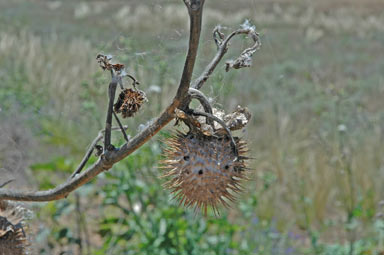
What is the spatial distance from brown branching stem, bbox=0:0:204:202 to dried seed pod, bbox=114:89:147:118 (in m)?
0.07

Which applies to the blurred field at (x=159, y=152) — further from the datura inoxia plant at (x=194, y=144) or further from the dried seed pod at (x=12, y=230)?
the dried seed pod at (x=12, y=230)

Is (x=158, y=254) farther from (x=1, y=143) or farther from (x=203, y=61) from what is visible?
(x=203, y=61)

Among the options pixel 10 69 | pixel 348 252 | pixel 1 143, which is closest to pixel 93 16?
pixel 10 69

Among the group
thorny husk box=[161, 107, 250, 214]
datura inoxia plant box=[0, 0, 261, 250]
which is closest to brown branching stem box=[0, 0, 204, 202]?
datura inoxia plant box=[0, 0, 261, 250]

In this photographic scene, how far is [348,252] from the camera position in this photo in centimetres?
423

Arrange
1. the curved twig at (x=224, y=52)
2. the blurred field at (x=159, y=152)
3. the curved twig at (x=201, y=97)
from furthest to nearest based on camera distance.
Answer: the blurred field at (x=159, y=152), the curved twig at (x=224, y=52), the curved twig at (x=201, y=97)

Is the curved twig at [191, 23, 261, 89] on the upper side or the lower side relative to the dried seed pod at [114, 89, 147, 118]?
upper

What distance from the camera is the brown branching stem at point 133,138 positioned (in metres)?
0.98

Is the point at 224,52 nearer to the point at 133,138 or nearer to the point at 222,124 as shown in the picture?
the point at 222,124

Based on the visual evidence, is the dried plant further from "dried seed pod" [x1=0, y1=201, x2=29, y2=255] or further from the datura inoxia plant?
"dried seed pod" [x1=0, y1=201, x2=29, y2=255]

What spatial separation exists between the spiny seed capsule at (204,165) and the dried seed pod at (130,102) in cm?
16

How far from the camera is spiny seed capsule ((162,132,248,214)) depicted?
139 cm

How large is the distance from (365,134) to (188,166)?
569cm

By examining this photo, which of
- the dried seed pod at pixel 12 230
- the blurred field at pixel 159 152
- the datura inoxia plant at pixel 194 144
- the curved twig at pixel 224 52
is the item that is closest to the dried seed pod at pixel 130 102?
the datura inoxia plant at pixel 194 144
